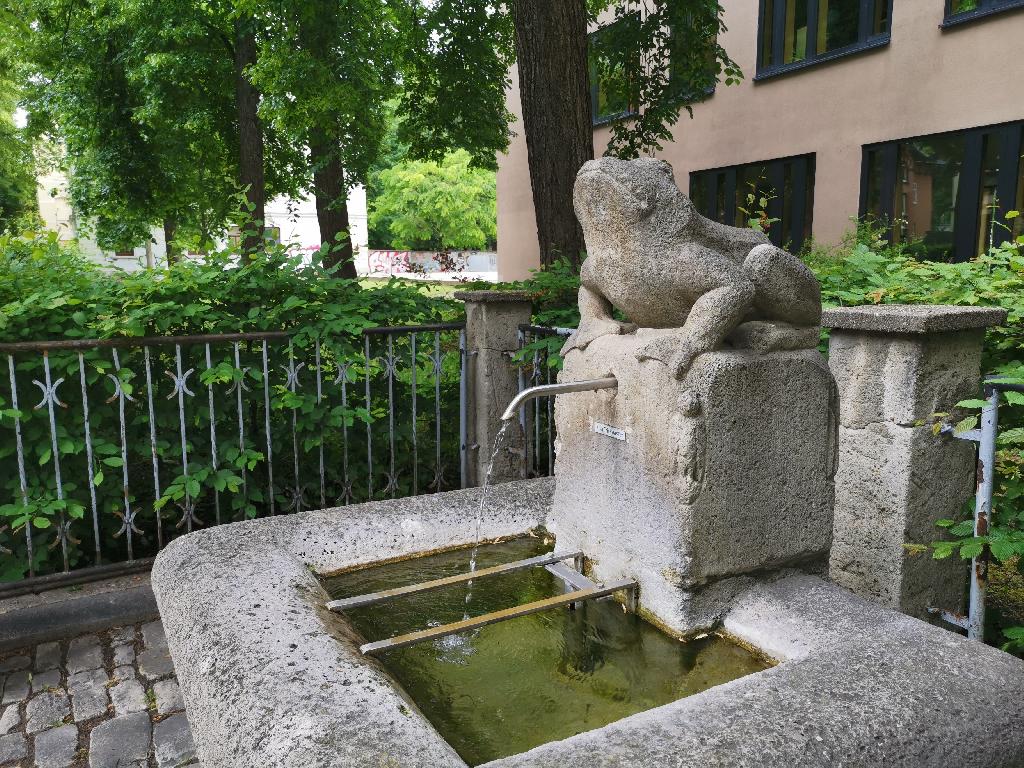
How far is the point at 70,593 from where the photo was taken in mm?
4094

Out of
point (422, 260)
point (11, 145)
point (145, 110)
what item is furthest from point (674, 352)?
point (11, 145)

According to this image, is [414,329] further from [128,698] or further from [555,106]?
[555,106]

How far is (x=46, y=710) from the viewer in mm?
3256

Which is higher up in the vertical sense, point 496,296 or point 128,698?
point 496,296

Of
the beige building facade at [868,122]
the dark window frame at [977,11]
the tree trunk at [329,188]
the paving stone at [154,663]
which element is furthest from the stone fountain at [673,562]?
the tree trunk at [329,188]

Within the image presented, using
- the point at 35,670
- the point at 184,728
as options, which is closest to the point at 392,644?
the point at 184,728

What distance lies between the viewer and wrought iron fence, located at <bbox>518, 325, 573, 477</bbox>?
4957 mm

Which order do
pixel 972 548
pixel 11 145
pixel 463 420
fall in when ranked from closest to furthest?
1. pixel 972 548
2. pixel 463 420
3. pixel 11 145

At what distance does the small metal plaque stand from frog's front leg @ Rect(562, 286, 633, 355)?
34cm

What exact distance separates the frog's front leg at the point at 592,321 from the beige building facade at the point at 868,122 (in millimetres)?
5909

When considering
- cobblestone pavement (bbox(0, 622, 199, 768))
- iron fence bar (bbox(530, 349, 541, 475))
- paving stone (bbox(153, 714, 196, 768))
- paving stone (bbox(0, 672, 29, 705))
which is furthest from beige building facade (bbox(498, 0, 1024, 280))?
paving stone (bbox(0, 672, 29, 705))

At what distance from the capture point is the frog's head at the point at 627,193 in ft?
8.70

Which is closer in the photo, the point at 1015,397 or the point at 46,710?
the point at 1015,397

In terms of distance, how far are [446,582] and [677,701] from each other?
113 centimetres
